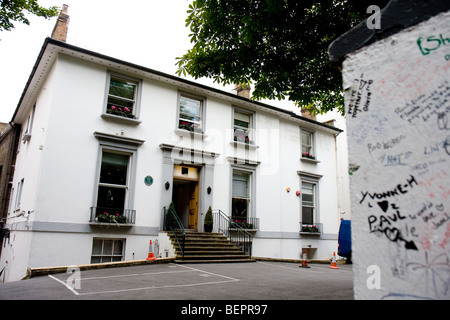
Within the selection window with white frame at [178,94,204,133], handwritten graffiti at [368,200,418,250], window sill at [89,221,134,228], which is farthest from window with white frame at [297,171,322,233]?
handwritten graffiti at [368,200,418,250]

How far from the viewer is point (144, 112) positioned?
12500 millimetres

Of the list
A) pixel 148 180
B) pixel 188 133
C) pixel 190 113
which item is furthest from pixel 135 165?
pixel 190 113

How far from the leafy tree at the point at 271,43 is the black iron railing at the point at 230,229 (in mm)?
6491

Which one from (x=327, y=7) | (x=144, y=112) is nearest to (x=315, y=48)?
(x=327, y=7)

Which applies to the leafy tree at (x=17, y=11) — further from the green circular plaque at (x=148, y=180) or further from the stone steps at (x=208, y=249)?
the stone steps at (x=208, y=249)

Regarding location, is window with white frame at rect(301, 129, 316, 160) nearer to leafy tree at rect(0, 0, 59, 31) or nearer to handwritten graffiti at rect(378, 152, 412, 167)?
leafy tree at rect(0, 0, 59, 31)

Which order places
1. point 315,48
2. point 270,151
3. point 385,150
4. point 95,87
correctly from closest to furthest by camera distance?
point 385,150 < point 315,48 < point 95,87 < point 270,151

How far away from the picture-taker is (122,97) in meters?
12.4

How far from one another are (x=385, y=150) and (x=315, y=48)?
6250 millimetres

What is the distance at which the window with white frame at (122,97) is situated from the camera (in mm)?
12008

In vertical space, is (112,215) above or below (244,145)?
below

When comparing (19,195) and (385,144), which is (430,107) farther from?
(19,195)

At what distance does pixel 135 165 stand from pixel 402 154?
1099 cm
